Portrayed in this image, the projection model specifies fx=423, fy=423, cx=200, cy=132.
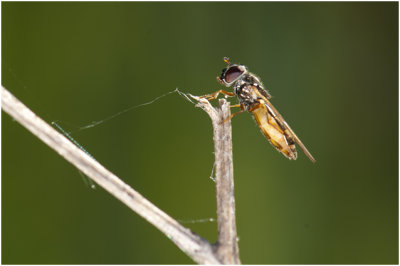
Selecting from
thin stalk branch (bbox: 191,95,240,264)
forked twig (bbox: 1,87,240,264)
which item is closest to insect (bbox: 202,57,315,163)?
thin stalk branch (bbox: 191,95,240,264)

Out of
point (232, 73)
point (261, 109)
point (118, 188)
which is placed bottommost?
point (118, 188)

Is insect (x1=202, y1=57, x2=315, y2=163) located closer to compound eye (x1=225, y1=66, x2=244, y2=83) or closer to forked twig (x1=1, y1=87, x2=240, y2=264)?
compound eye (x1=225, y1=66, x2=244, y2=83)

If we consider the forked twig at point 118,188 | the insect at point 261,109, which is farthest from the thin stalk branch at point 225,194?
the insect at point 261,109

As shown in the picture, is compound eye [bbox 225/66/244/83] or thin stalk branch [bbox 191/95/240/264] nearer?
thin stalk branch [bbox 191/95/240/264]

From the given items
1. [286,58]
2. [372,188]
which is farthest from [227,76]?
[372,188]

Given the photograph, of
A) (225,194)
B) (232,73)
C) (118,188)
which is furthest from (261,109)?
(118,188)

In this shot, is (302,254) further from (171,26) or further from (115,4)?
(115,4)

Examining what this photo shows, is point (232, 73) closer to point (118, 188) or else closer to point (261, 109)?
point (261, 109)
